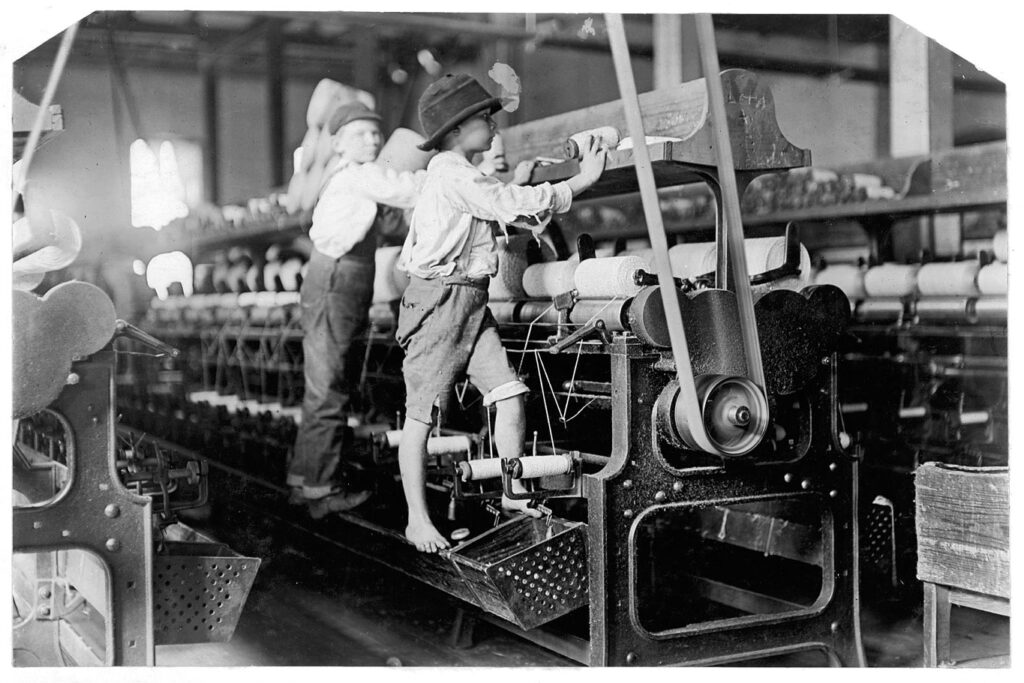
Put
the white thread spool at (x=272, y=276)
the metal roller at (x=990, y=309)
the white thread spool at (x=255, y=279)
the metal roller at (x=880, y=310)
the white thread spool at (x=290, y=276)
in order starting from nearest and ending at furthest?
the metal roller at (x=990, y=309)
the metal roller at (x=880, y=310)
the white thread spool at (x=290, y=276)
the white thread spool at (x=272, y=276)
the white thread spool at (x=255, y=279)

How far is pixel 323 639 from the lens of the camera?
3.37m

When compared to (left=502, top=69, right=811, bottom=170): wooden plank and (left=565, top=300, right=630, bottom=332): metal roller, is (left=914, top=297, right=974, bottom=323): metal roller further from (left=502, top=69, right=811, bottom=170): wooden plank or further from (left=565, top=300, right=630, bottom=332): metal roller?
(left=565, top=300, right=630, bottom=332): metal roller

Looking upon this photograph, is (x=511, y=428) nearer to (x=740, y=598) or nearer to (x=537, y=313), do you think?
(x=537, y=313)

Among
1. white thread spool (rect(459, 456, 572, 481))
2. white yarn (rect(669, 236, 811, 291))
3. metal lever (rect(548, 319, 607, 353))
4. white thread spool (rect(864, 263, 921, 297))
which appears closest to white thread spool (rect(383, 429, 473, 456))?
white thread spool (rect(459, 456, 572, 481))

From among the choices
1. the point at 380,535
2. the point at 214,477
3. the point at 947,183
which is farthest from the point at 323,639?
the point at 947,183

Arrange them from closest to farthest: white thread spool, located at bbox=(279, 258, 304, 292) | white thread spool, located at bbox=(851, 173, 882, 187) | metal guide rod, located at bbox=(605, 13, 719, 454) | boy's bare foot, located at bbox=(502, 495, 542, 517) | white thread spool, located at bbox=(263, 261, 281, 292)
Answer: metal guide rod, located at bbox=(605, 13, 719, 454) < boy's bare foot, located at bbox=(502, 495, 542, 517) < white thread spool, located at bbox=(851, 173, 882, 187) < white thread spool, located at bbox=(279, 258, 304, 292) < white thread spool, located at bbox=(263, 261, 281, 292)

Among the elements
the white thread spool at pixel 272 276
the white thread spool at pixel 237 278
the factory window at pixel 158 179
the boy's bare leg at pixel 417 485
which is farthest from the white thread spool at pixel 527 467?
the white thread spool at pixel 237 278

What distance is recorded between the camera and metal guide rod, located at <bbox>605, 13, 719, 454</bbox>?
2.40 meters

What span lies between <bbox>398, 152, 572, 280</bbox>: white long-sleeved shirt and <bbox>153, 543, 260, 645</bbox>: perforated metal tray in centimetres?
97

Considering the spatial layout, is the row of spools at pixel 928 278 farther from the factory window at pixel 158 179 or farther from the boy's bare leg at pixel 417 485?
the factory window at pixel 158 179

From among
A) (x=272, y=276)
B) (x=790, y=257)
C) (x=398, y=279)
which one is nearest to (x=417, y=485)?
(x=790, y=257)

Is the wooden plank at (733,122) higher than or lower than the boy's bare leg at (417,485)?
higher

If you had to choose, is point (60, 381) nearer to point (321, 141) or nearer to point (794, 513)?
point (321, 141)

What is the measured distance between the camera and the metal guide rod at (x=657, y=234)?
240 centimetres
